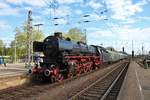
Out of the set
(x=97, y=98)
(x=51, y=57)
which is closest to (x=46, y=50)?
(x=51, y=57)

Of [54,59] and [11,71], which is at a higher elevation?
[54,59]

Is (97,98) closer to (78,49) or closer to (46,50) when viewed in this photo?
(46,50)

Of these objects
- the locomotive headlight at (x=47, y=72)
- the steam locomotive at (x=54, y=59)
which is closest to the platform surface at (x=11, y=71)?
the steam locomotive at (x=54, y=59)

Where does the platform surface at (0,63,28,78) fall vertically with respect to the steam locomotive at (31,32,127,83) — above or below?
below

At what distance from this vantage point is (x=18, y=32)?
9262 cm

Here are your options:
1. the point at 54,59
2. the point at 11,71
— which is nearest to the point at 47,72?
the point at 54,59

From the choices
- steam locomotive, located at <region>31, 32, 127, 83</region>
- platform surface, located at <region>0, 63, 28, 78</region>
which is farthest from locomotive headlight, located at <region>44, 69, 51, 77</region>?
platform surface, located at <region>0, 63, 28, 78</region>

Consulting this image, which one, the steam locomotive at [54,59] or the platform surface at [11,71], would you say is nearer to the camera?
the steam locomotive at [54,59]

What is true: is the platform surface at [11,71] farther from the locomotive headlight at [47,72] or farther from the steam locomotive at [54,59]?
the locomotive headlight at [47,72]

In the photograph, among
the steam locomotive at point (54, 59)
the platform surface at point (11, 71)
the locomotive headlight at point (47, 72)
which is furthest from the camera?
the platform surface at point (11, 71)

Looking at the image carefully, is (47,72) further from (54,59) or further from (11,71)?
(11,71)

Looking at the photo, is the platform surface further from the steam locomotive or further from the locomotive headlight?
the locomotive headlight

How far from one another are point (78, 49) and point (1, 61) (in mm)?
34669

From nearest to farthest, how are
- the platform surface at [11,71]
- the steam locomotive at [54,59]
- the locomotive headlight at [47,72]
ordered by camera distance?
the locomotive headlight at [47,72], the steam locomotive at [54,59], the platform surface at [11,71]
